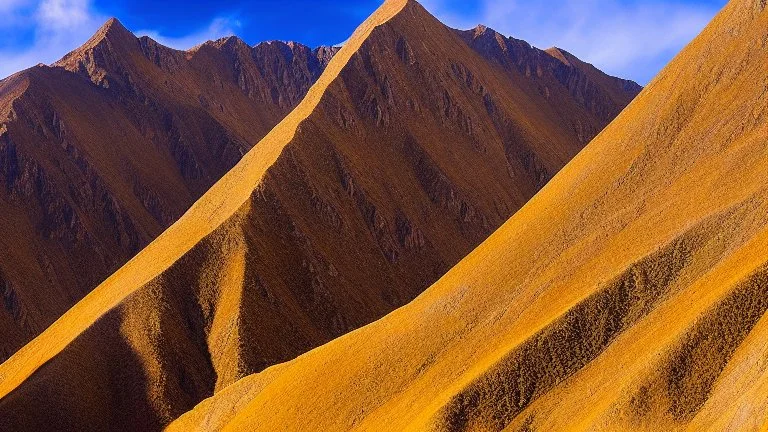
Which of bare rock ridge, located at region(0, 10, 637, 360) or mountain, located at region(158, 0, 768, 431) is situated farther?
bare rock ridge, located at region(0, 10, 637, 360)

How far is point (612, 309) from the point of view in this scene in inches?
2339

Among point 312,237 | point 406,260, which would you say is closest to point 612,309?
point 312,237

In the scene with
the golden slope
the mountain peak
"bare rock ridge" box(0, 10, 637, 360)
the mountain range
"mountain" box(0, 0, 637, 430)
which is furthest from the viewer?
the mountain peak

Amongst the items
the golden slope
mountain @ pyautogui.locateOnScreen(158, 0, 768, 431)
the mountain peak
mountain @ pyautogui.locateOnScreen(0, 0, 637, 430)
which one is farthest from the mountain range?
the mountain peak

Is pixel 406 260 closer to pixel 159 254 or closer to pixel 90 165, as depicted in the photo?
pixel 159 254

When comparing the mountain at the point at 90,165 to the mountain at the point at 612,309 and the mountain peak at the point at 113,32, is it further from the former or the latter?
the mountain at the point at 612,309

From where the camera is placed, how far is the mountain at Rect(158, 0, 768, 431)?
5106 cm

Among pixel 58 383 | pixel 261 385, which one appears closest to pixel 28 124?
pixel 58 383

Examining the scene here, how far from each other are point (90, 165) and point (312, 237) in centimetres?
6470

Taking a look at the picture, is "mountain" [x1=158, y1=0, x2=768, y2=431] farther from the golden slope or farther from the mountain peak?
the mountain peak

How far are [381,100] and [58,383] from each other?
7001 centimetres

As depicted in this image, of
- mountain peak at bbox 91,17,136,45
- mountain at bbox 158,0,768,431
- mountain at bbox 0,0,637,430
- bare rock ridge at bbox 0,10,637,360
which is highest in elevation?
mountain peak at bbox 91,17,136,45

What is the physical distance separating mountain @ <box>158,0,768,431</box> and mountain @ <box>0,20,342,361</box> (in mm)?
65836

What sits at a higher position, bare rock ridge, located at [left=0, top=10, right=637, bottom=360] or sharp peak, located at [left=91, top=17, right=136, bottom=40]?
sharp peak, located at [left=91, top=17, right=136, bottom=40]
